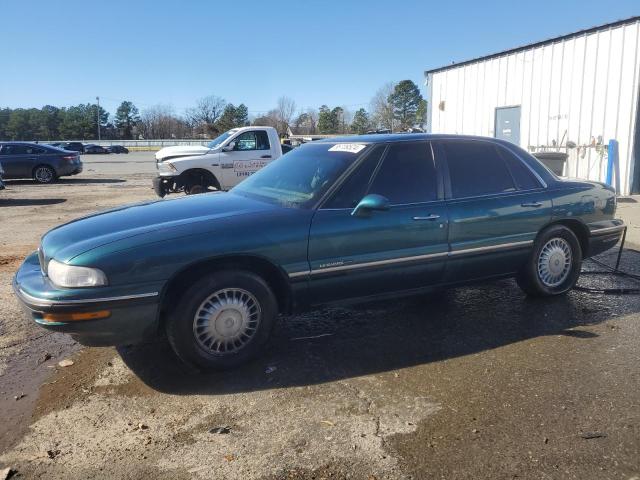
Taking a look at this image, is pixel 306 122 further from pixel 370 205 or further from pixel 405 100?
pixel 370 205

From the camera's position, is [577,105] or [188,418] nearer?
[188,418]

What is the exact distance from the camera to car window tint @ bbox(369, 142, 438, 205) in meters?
→ 4.34

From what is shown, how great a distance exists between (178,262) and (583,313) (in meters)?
3.67

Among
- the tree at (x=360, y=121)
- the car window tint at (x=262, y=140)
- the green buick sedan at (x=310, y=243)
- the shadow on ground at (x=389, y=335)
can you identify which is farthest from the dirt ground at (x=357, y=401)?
the tree at (x=360, y=121)

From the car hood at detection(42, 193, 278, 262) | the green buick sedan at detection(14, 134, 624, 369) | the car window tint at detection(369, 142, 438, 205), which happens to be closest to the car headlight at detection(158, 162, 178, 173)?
the green buick sedan at detection(14, 134, 624, 369)

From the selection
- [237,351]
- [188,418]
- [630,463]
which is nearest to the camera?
[630,463]

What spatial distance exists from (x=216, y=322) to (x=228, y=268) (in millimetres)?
378

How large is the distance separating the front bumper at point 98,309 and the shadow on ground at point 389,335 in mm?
448

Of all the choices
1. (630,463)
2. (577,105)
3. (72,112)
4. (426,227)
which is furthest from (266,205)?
(72,112)

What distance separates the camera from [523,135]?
16.1 m

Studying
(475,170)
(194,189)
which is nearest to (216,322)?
(475,170)

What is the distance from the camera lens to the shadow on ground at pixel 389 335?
3736 millimetres

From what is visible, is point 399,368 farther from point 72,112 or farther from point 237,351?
point 72,112

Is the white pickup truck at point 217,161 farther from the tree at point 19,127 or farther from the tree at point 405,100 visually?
the tree at point 19,127
